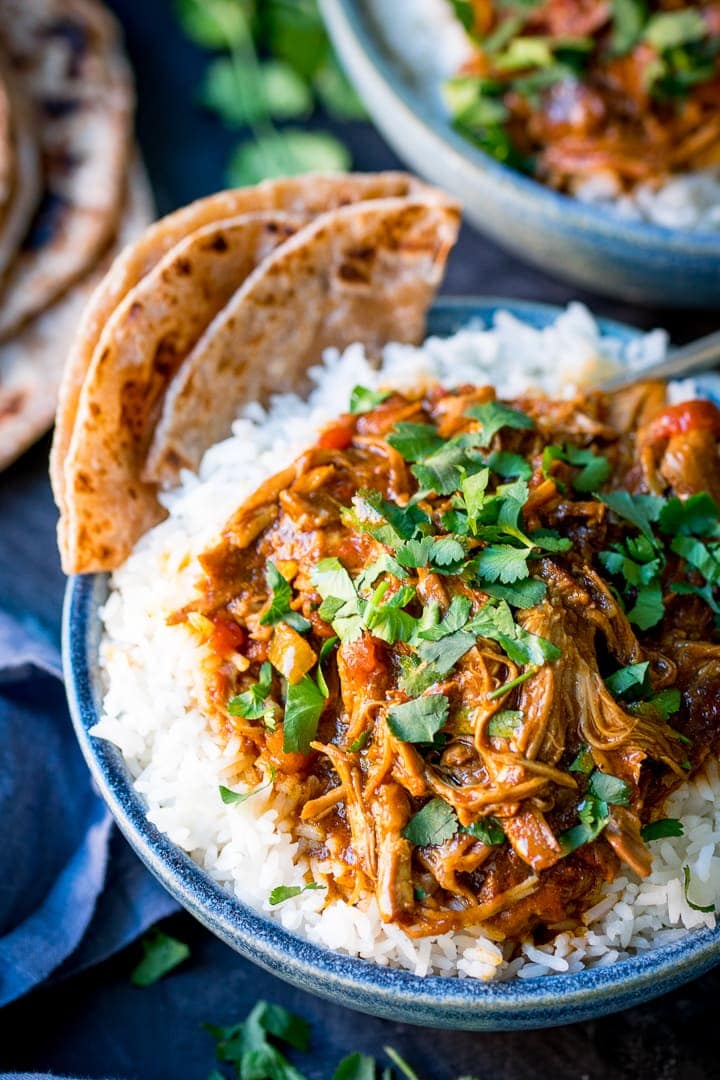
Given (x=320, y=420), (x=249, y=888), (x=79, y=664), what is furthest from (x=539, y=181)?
(x=249, y=888)

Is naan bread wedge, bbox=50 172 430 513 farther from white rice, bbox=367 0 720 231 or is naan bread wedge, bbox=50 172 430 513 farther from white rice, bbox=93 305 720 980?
white rice, bbox=367 0 720 231

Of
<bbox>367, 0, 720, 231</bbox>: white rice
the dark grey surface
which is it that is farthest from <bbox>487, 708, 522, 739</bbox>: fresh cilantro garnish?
<bbox>367, 0, 720, 231</bbox>: white rice

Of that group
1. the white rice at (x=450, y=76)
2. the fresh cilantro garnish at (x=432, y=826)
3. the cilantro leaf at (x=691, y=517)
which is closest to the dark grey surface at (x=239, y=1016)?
the fresh cilantro garnish at (x=432, y=826)


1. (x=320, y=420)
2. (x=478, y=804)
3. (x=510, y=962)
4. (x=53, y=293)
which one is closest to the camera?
(x=478, y=804)

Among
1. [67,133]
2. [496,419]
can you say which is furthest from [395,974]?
[67,133]

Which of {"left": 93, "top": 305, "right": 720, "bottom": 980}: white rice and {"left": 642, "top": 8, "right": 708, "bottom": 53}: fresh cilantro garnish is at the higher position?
{"left": 642, "top": 8, "right": 708, "bottom": 53}: fresh cilantro garnish

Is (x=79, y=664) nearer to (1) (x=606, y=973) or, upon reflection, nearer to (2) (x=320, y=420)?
(2) (x=320, y=420)
